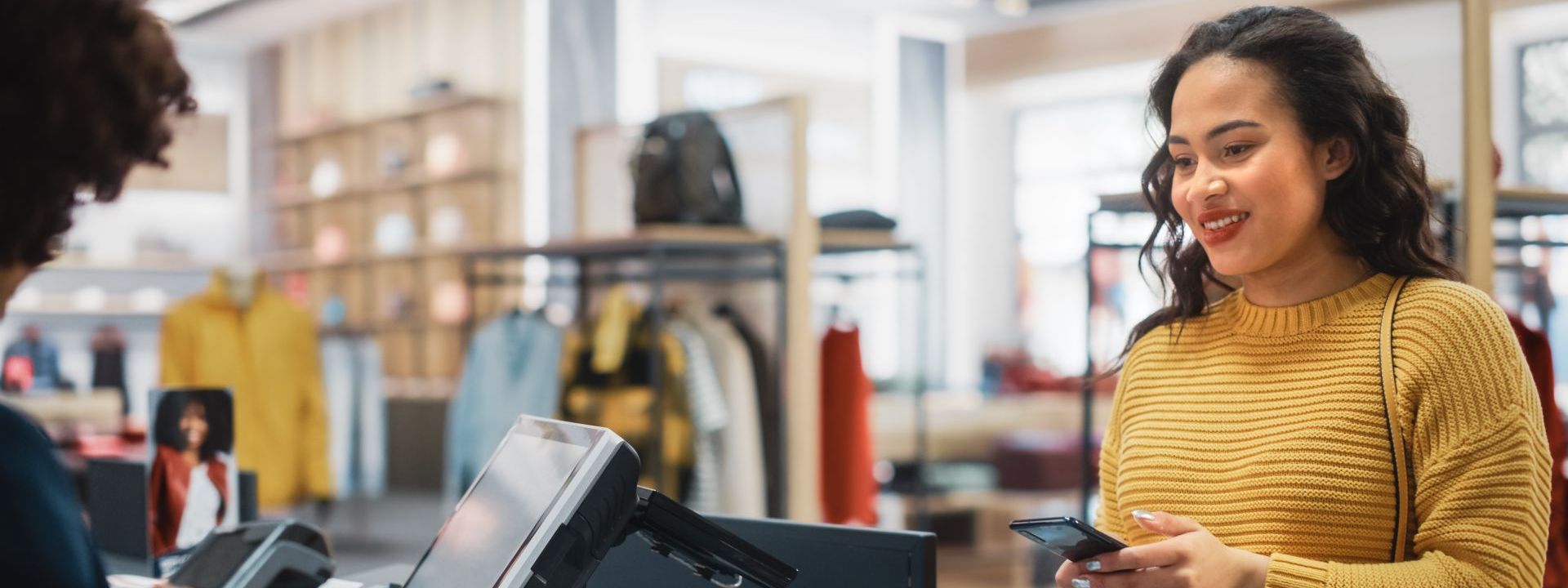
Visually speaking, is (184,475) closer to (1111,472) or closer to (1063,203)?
(1111,472)

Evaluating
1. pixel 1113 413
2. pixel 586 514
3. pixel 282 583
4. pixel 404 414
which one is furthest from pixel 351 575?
pixel 404 414

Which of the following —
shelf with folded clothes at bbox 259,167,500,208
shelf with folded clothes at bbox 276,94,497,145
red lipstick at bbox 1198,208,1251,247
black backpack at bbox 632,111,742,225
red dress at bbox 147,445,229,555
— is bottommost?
red dress at bbox 147,445,229,555

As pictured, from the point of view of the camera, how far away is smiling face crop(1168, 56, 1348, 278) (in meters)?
1.27

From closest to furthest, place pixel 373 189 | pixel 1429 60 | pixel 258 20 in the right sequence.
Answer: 1. pixel 1429 60
2. pixel 373 189
3. pixel 258 20

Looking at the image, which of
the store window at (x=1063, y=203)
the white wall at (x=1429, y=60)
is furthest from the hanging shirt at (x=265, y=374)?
the store window at (x=1063, y=203)

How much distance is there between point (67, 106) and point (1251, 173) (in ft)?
3.19

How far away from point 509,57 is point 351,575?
7139 millimetres

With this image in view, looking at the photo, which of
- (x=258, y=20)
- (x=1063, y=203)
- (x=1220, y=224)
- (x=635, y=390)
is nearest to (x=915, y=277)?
(x=635, y=390)

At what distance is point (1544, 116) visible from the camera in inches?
298

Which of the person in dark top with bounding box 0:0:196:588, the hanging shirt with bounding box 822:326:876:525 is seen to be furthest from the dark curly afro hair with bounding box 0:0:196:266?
the hanging shirt with bounding box 822:326:876:525

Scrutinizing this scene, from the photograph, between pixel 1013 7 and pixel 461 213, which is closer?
pixel 461 213

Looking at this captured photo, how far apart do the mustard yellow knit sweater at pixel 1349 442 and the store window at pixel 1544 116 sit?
7159 mm

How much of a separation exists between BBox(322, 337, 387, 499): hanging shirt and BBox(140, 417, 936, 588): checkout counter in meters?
6.15

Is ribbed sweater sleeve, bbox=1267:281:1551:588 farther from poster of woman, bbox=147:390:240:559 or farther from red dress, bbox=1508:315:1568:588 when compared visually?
red dress, bbox=1508:315:1568:588
